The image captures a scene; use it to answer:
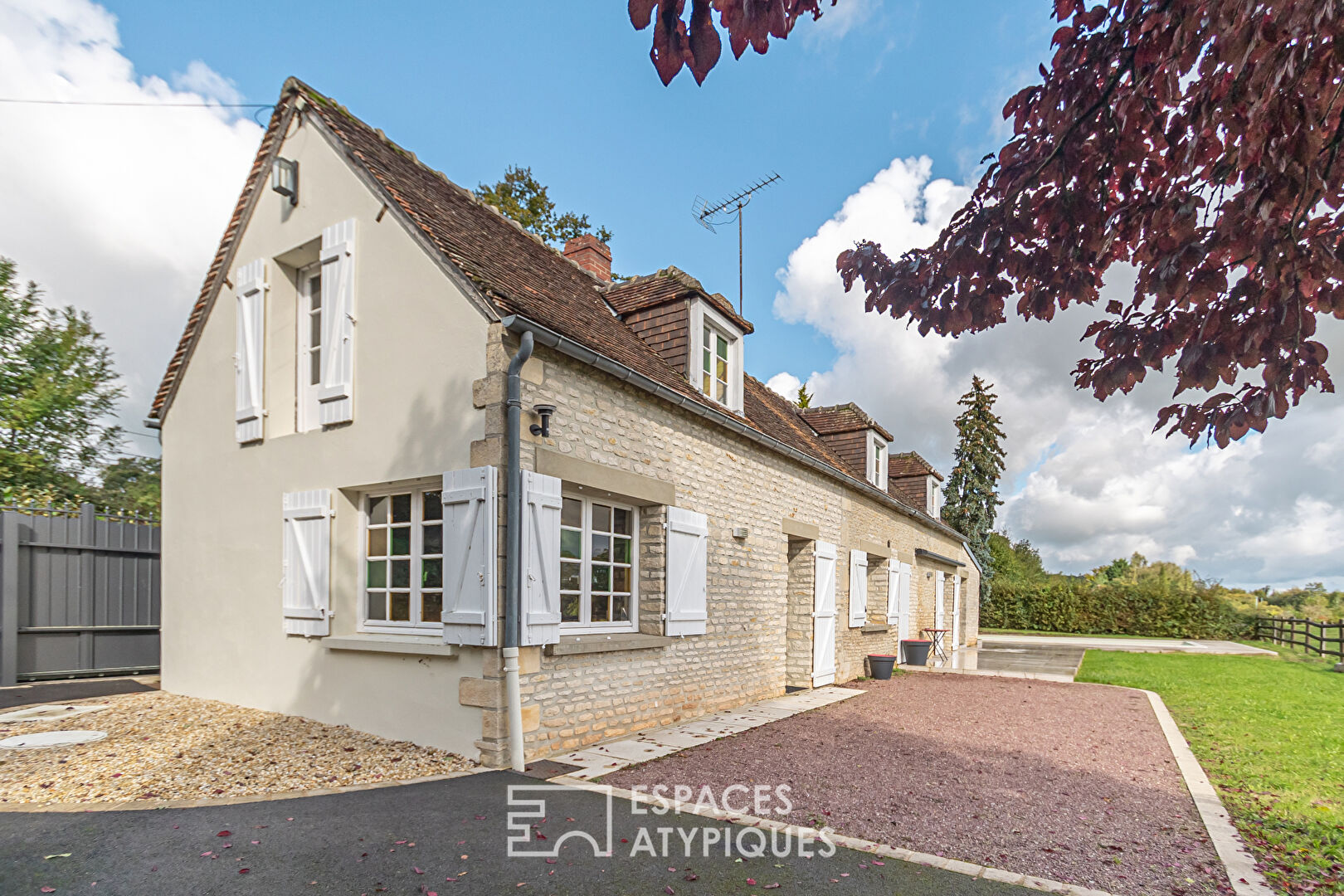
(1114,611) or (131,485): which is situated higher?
(131,485)

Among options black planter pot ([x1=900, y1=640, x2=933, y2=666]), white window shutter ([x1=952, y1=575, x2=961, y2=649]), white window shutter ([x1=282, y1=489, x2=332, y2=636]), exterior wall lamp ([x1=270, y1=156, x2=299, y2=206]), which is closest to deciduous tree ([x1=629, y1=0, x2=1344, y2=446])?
white window shutter ([x1=282, y1=489, x2=332, y2=636])

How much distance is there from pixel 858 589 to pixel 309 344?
32.0 feet

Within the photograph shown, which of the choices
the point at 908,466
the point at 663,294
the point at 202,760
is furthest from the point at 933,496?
the point at 202,760

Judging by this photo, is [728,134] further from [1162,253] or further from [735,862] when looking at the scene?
[735,862]

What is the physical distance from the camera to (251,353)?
8234 mm

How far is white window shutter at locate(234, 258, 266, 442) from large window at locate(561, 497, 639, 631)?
12.4 ft

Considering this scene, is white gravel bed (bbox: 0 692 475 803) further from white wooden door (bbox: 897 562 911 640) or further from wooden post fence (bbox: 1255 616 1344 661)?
wooden post fence (bbox: 1255 616 1344 661)

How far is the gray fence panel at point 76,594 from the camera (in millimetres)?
8938

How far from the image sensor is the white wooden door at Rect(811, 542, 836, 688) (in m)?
11.5

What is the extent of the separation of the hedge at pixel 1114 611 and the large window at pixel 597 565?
29091mm

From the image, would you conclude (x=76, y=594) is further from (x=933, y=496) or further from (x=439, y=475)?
(x=933, y=496)

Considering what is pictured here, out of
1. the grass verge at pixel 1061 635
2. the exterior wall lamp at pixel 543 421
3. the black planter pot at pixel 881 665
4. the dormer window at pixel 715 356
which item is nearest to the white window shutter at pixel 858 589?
the black planter pot at pixel 881 665

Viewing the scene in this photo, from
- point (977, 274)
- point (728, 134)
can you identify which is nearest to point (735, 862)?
point (977, 274)

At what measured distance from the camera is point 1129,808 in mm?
5375
